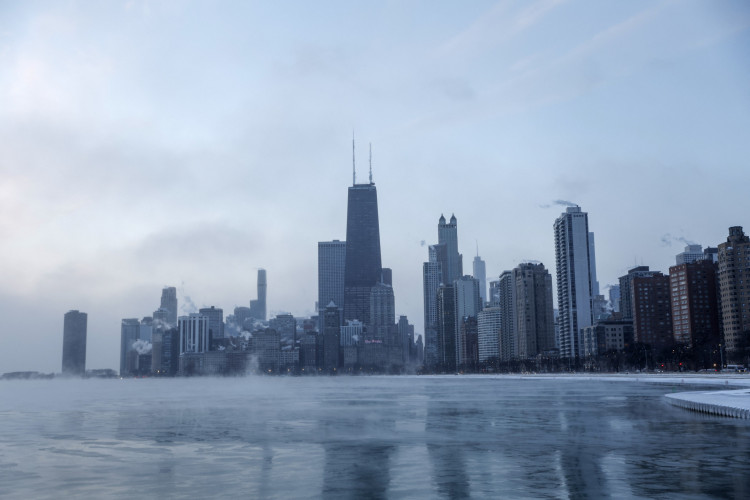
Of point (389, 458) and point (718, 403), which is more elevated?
point (718, 403)

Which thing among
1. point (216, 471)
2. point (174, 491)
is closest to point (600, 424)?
point (216, 471)

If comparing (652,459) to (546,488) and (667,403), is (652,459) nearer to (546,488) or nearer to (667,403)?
(546,488)

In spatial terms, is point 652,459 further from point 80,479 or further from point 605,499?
Answer: point 80,479

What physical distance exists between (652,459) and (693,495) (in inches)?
418

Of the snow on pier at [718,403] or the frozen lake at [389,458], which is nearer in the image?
the frozen lake at [389,458]

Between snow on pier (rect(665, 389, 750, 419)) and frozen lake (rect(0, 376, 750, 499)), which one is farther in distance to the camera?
snow on pier (rect(665, 389, 750, 419))

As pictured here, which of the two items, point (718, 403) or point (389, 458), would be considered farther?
point (718, 403)

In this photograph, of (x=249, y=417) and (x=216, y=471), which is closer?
(x=216, y=471)

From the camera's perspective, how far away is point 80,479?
34750 mm

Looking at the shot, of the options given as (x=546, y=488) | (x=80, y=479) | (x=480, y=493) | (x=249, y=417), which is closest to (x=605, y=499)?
(x=546, y=488)

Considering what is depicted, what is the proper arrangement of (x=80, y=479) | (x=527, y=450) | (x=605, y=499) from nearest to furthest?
(x=605, y=499) < (x=80, y=479) < (x=527, y=450)

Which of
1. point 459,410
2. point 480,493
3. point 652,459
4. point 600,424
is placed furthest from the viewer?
point 459,410

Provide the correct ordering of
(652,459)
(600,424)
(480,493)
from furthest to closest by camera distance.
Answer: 1. (600,424)
2. (652,459)
3. (480,493)

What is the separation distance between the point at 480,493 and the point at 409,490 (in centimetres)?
A: 316
